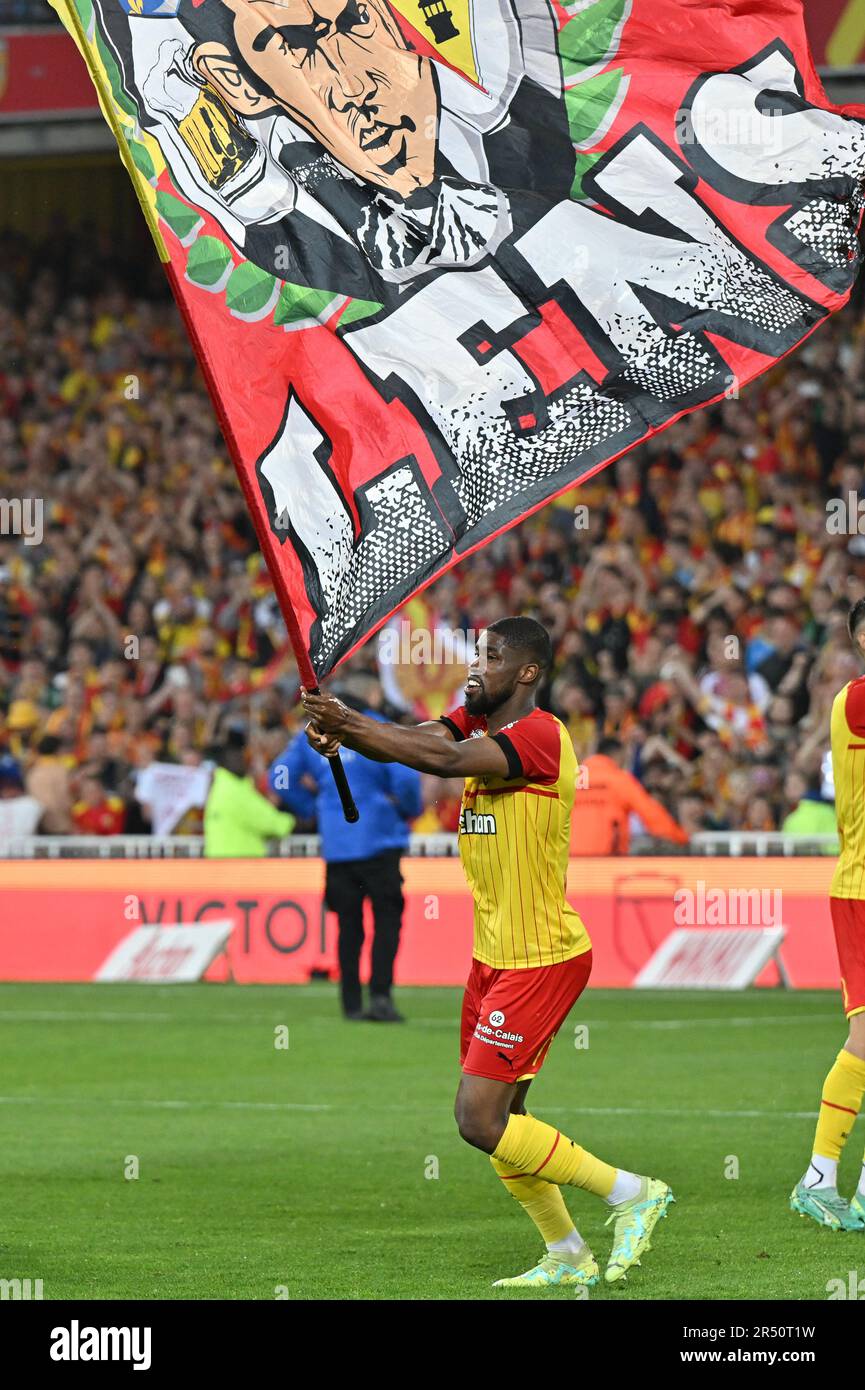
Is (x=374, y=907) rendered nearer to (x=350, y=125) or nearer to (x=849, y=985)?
(x=849, y=985)

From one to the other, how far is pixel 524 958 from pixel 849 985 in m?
1.96

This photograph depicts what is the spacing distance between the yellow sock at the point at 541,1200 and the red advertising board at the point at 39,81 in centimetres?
1905

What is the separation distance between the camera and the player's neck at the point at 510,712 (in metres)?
7.94

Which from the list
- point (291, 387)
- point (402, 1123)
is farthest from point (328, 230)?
point (402, 1123)

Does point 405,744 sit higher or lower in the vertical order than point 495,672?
lower

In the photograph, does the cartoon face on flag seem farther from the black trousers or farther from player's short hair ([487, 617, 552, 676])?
the black trousers

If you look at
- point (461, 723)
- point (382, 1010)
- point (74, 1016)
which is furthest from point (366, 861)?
point (461, 723)

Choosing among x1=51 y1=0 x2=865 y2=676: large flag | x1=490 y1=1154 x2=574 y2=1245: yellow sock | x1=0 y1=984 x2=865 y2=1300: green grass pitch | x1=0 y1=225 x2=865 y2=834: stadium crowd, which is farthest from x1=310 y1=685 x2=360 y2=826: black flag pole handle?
x1=0 y1=225 x2=865 y2=834: stadium crowd

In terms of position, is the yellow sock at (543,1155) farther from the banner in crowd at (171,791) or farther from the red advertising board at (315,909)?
the banner in crowd at (171,791)

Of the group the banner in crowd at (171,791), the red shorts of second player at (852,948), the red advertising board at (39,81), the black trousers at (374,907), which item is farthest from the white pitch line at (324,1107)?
the red advertising board at (39,81)

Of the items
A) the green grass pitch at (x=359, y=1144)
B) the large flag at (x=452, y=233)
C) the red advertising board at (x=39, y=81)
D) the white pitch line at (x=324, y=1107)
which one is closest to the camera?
the large flag at (x=452, y=233)

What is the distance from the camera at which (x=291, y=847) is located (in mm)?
20156

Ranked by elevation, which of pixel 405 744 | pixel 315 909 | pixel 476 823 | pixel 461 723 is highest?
pixel 461 723

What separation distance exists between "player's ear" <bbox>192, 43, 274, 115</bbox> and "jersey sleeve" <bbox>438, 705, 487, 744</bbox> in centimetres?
233
